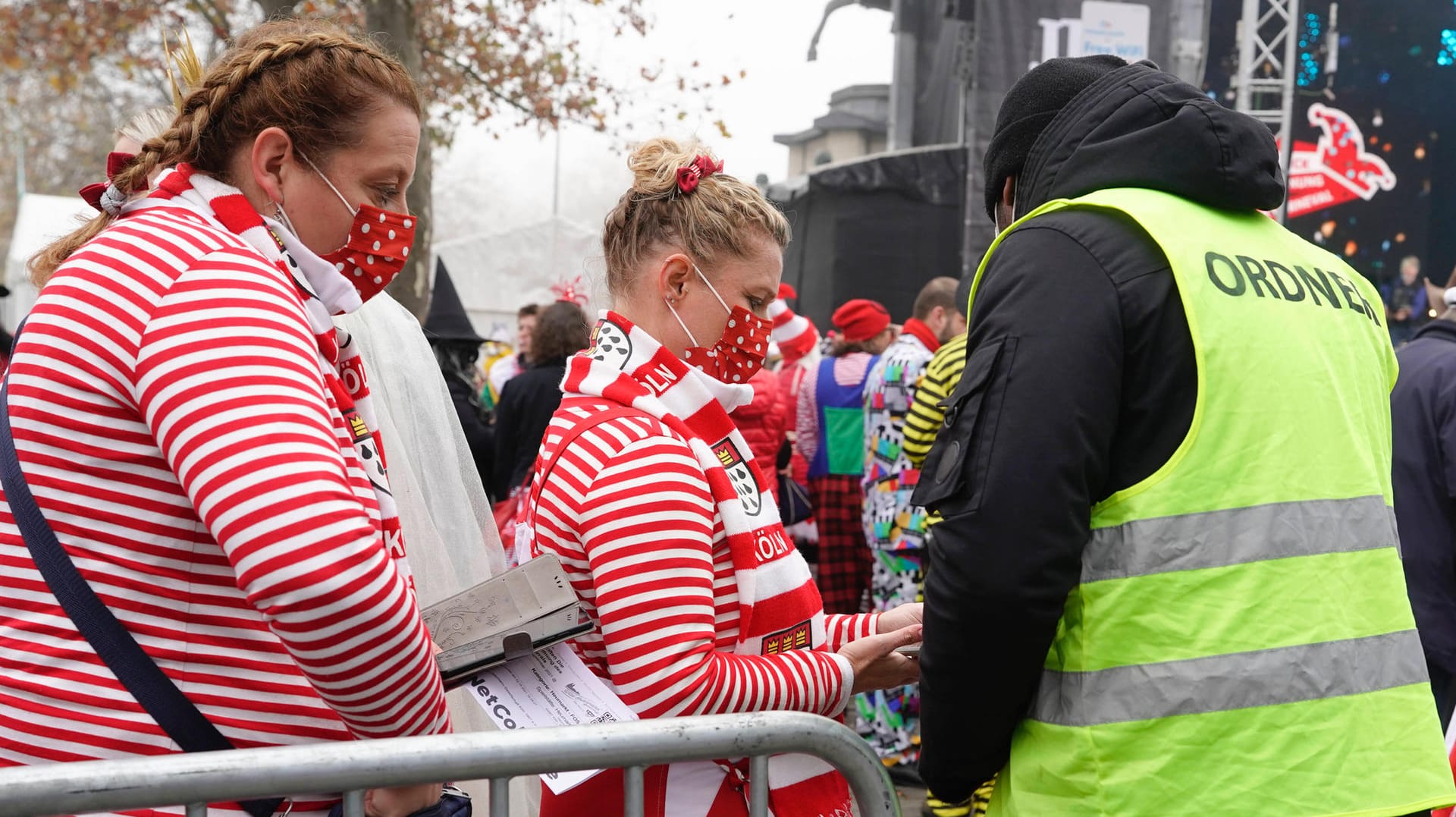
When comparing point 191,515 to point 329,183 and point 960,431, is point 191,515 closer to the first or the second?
point 329,183

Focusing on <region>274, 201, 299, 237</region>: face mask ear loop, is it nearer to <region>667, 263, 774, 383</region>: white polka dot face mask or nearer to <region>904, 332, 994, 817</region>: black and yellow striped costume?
<region>667, 263, 774, 383</region>: white polka dot face mask

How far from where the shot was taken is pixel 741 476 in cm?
199

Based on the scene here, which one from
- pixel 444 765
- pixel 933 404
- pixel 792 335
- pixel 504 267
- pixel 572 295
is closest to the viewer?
pixel 444 765

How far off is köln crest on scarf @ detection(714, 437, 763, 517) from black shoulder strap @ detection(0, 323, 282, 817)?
0.85 meters

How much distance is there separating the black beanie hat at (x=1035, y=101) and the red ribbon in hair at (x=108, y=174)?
1.34 meters

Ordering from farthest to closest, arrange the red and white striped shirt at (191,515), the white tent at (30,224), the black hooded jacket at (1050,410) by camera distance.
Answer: the white tent at (30,224)
the black hooded jacket at (1050,410)
the red and white striped shirt at (191,515)

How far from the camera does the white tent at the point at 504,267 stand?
654 inches

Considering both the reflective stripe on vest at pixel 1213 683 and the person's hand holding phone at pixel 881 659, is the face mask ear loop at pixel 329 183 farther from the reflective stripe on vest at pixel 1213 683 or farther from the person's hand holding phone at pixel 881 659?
the reflective stripe on vest at pixel 1213 683

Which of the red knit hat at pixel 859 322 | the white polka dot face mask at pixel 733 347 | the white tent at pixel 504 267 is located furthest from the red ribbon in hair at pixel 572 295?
the white tent at pixel 504 267

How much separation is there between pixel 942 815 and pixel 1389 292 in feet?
22.8

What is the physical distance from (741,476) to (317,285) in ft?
2.35

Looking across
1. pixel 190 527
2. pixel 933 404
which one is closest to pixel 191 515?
pixel 190 527

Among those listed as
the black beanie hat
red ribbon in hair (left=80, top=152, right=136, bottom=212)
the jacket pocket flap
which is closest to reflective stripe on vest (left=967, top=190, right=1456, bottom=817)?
the jacket pocket flap

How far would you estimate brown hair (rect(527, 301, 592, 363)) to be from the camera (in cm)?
596
